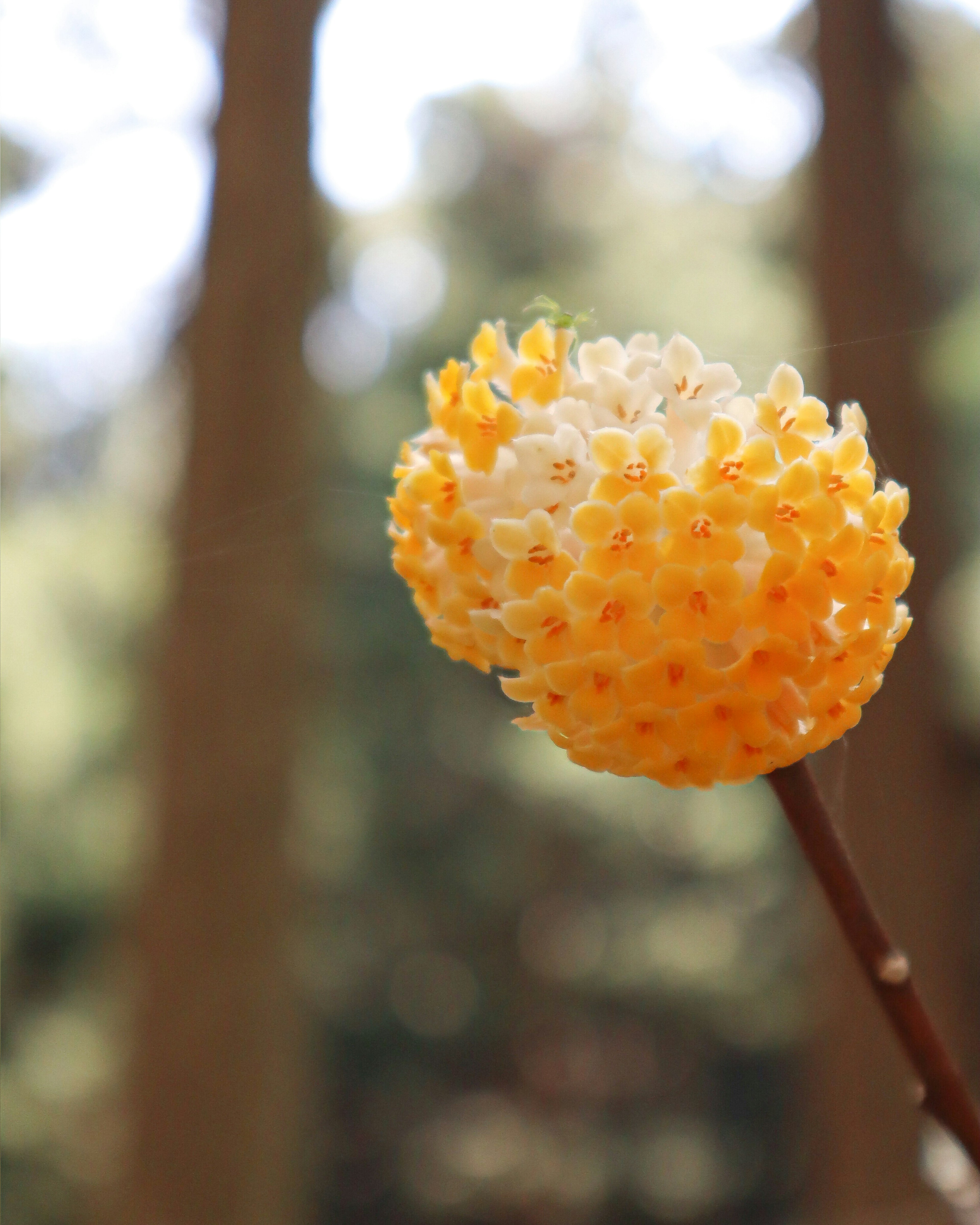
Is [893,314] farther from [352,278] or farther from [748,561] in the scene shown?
[352,278]

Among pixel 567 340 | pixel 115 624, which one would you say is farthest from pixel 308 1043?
pixel 567 340

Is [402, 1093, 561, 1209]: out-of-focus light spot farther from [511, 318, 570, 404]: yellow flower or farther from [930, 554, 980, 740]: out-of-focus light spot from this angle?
[511, 318, 570, 404]: yellow flower

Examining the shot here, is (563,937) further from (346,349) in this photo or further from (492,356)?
(492,356)

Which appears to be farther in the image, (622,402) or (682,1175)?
(682,1175)

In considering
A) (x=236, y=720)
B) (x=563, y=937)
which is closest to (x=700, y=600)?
(x=236, y=720)

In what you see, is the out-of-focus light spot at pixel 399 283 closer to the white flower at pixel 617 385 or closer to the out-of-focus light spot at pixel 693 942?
the out-of-focus light spot at pixel 693 942

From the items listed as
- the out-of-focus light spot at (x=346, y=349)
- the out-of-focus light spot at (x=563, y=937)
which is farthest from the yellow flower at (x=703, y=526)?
the out-of-focus light spot at (x=563, y=937)

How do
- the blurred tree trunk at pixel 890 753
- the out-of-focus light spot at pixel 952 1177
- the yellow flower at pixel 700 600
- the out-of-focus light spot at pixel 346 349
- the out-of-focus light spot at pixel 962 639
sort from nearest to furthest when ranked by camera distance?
the yellow flower at pixel 700 600 → the out-of-focus light spot at pixel 952 1177 → the blurred tree trunk at pixel 890 753 → the out-of-focus light spot at pixel 962 639 → the out-of-focus light spot at pixel 346 349
